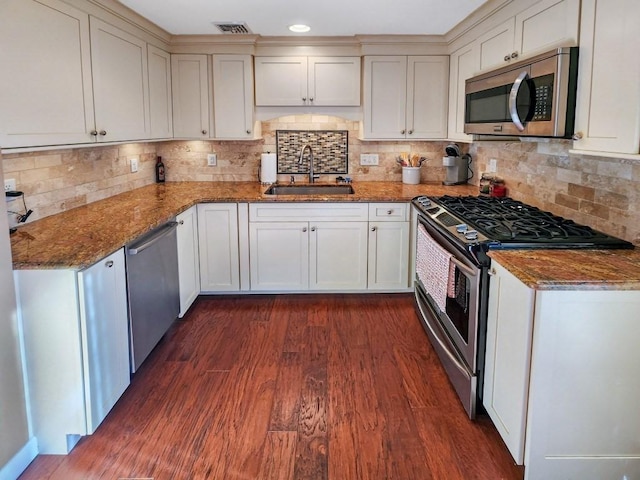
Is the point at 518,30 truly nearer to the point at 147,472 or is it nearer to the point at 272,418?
the point at 272,418

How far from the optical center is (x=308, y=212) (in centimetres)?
393

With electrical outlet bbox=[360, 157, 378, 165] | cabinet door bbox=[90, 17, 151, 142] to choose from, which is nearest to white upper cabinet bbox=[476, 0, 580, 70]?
electrical outlet bbox=[360, 157, 378, 165]

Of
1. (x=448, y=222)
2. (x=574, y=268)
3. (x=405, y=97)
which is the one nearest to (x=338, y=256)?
(x=448, y=222)

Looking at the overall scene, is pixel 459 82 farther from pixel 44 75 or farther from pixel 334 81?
pixel 44 75

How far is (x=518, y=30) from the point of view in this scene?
2.74 metres

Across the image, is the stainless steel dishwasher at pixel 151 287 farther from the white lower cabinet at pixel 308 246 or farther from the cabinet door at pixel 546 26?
the cabinet door at pixel 546 26

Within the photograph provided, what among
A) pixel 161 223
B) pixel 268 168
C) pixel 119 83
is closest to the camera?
pixel 161 223

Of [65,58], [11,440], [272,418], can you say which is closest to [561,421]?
[272,418]

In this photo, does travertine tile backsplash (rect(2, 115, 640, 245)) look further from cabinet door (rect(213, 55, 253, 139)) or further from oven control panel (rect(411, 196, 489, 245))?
oven control panel (rect(411, 196, 489, 245))

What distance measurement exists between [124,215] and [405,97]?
2.49m

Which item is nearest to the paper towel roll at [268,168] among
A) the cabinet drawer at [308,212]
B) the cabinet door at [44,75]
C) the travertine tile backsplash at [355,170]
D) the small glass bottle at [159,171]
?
the travertine tile backsplash at [355,170]

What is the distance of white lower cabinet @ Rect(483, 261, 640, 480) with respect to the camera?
1788mm

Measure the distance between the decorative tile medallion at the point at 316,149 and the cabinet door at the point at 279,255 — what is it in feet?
3.01

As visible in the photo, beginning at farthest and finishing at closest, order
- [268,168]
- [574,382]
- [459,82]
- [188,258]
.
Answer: [268,168]
[459,82]
[188,258]
[574,382]
